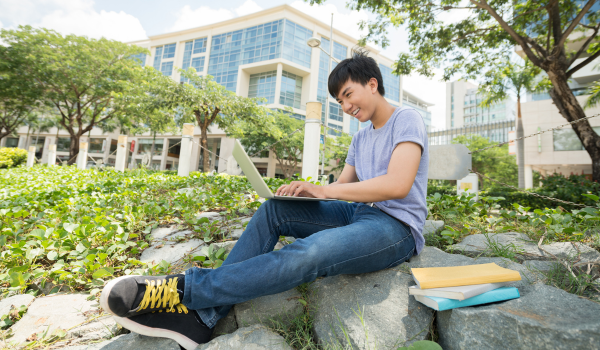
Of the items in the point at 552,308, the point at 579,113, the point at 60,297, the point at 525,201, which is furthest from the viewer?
the point at 525,201

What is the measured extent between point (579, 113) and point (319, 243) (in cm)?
814

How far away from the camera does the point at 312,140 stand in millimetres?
4348

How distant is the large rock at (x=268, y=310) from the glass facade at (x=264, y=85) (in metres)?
28.3

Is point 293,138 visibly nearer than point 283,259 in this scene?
No

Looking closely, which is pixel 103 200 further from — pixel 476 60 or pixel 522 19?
pixel 476 60

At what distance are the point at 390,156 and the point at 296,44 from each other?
30.2 metres

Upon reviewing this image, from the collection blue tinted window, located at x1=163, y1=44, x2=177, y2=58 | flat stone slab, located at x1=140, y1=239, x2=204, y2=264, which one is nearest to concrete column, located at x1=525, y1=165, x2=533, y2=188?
flat stone slab, located at x1=140, y1=239, x2=204, y2=264

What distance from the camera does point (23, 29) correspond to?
1462 cm

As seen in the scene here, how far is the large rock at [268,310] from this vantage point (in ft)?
4.84

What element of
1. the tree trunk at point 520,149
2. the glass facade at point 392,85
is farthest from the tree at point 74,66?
the glass facade at point 392,85

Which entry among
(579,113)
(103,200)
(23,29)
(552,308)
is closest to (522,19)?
(579,113)

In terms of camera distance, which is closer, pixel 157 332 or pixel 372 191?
pixel 157 332

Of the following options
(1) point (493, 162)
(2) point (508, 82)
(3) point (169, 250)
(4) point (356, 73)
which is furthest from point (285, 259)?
(1) point (493, 162)

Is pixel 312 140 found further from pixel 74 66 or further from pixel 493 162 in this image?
pixel 493 162
